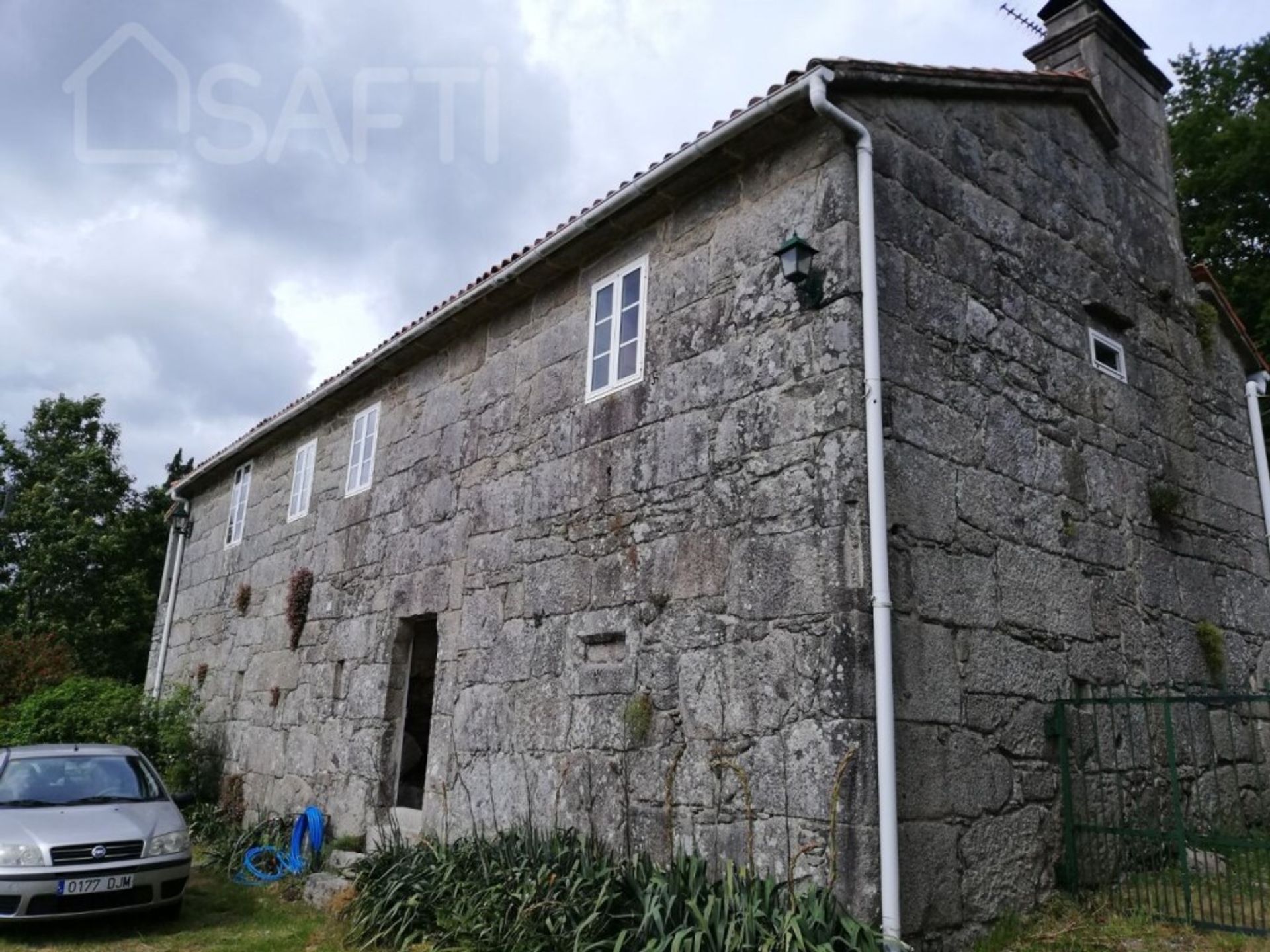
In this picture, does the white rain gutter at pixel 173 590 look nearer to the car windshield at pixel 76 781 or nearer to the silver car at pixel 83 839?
the car windshield at pixel 76 781

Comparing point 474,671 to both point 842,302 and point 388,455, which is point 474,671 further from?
point 842,302

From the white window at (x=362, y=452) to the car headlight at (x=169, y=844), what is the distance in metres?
3.72

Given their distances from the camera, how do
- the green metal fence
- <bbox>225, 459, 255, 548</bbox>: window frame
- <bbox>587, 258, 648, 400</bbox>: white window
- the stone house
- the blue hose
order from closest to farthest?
the stone house < the green metal fence < <bbox>587, 258, 648, 400</bbox>: white window < the blue hose < <bbox>225, 459, 255, 548</bbox>: window frame

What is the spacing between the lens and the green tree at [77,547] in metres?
22.4

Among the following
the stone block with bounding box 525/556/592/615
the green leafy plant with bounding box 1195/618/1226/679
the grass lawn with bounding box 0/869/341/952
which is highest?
the stone block with bounding box 525/556/592/615

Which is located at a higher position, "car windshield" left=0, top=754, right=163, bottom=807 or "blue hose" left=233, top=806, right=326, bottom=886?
"car windshield" left=0, top=754, right=163, bottom=807

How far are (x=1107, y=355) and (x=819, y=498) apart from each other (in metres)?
3.51

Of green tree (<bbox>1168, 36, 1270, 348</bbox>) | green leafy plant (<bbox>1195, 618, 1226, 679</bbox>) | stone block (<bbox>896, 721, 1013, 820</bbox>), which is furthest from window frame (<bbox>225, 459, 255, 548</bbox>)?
green tree (<bbox>1168, 36, 1270, 348</bbox>)

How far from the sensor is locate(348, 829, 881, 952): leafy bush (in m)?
4.38

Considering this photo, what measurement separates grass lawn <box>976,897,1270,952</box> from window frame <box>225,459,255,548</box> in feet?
34.7

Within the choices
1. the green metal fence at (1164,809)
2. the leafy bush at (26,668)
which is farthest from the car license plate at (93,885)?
the leafy bush at (26,668)

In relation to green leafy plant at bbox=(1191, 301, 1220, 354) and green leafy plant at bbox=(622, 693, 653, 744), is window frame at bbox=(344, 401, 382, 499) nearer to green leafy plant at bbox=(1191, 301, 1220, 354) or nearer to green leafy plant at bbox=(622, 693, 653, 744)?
green leafy plant at bbox=(622, 693, 653, 744)

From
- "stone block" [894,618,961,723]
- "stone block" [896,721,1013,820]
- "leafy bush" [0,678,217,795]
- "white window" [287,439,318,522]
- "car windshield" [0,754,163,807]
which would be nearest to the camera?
"stone block" [896,721,1013,820]

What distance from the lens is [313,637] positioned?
32.2ft
